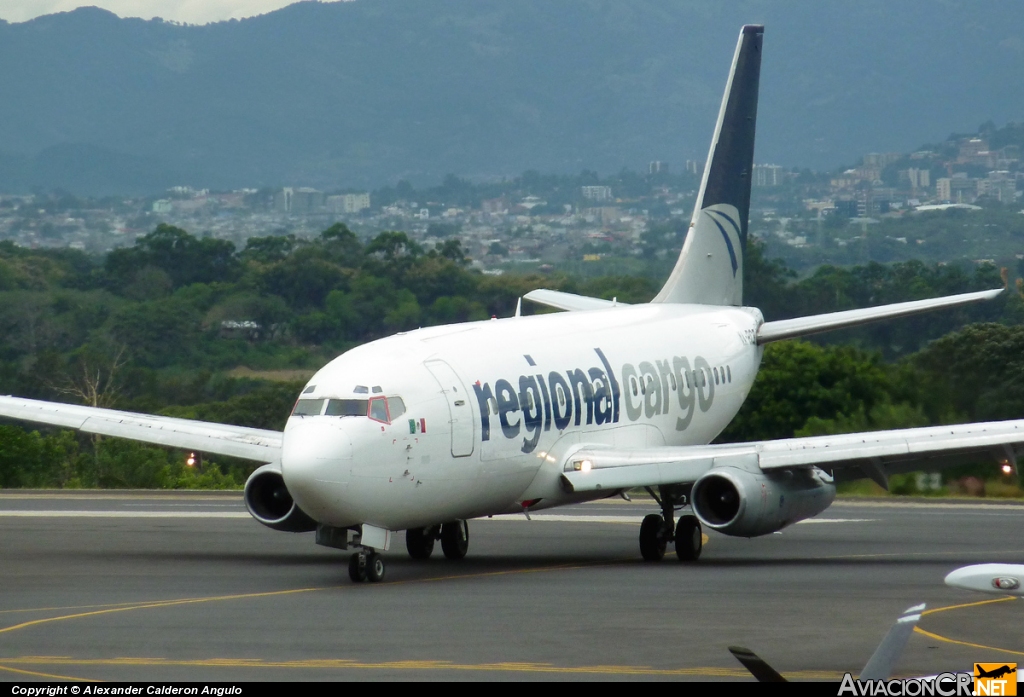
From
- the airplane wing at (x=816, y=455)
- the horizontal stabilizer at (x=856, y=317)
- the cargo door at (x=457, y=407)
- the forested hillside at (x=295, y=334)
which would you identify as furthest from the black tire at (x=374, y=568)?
the forested hillside at (x=295, y=334)

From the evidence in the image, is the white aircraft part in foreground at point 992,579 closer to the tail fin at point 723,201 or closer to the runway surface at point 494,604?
the runway surface at point 494,604

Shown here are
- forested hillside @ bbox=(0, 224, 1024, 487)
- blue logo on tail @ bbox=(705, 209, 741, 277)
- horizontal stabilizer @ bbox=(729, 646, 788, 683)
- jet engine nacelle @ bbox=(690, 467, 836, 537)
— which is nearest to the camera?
horizontal stabilizer @ bbox=(729, 646, 788, 683)

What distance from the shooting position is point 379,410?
22969mm

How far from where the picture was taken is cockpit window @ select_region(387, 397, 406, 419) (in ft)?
75.7

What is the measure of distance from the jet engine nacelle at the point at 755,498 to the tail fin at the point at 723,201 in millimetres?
9443

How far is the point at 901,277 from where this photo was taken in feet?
325

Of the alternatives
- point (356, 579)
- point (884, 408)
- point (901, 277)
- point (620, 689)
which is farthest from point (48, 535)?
point (901, 277)

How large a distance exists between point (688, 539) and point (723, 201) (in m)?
10.9

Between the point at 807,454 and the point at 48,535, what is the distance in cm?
1421

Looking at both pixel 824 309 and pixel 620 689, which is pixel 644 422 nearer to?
pixel 620 689

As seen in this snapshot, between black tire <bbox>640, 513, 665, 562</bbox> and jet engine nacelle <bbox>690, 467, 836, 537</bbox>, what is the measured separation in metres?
1.23

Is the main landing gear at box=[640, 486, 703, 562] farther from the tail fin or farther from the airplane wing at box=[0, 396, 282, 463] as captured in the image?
the tail fin

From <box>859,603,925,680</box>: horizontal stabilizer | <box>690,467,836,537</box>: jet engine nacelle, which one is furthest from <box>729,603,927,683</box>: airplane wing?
<box>690,467,836,537</box>: jet engine nacelle

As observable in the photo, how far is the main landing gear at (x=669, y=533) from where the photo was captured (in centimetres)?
2666
